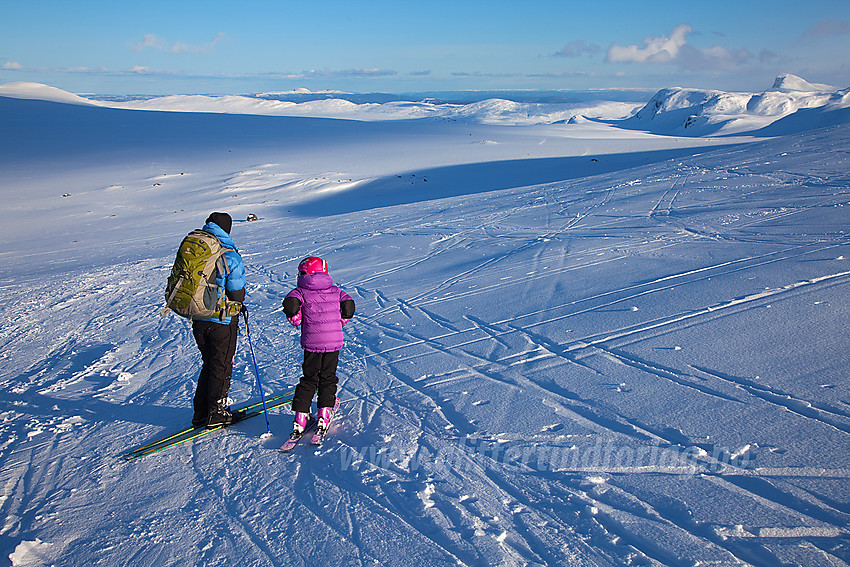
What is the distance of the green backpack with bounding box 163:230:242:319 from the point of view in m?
3.60

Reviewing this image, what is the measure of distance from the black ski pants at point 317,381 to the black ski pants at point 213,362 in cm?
59

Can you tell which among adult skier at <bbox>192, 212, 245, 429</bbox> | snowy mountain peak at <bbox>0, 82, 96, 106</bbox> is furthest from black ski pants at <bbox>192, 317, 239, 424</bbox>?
snowy mountain peak at <bbox>0, 82, 96, 106</bbox>

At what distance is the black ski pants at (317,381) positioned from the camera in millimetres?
3834

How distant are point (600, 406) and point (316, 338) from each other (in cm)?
218

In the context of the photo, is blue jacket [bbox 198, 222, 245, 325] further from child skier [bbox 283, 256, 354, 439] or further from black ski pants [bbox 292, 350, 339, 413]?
black ski pants [bbox 292, 350, 339, 413]

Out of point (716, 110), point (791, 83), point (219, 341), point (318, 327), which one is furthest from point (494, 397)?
point (791, 83)

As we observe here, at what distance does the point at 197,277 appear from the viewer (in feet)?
11.8

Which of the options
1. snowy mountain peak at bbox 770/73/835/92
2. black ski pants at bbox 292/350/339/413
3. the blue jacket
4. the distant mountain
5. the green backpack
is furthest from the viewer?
snowy mountain peak at bbox 770/73/835/92

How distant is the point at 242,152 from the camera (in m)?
32.4

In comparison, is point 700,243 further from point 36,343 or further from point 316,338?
point 36,343

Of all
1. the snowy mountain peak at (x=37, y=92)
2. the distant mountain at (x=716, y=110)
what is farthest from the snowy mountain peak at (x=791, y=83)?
the snowy mountain peak at (x=37, y=92)

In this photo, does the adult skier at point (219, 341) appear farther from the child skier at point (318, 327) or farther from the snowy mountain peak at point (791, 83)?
the snowy mountain peak at point (791, 83)

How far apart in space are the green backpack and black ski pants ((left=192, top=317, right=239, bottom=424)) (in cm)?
17

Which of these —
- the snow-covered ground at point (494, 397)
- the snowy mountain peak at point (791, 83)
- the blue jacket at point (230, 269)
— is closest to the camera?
the snow-covered ground at point (494, 397)
